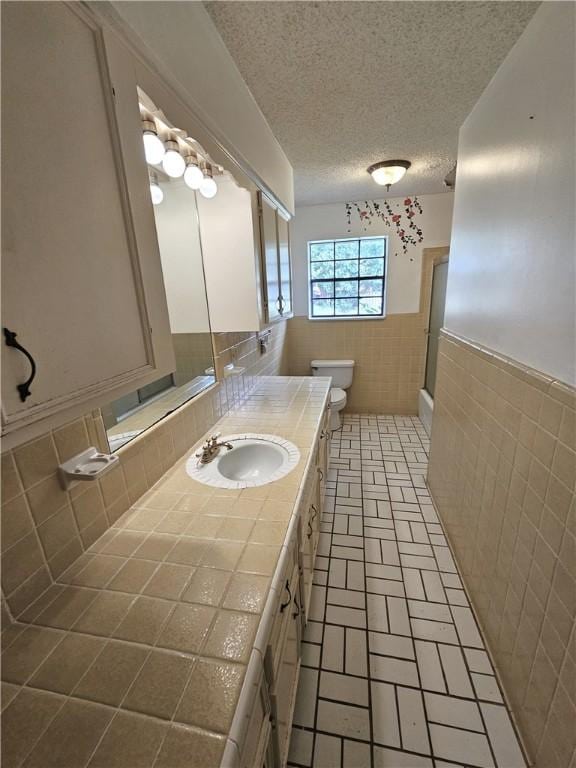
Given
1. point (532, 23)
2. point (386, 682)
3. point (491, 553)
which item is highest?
point (532, 23)

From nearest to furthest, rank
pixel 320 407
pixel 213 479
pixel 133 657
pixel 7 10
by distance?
pixel 7 10
pixel 133 657
pixel 213 479
pixel 320 407

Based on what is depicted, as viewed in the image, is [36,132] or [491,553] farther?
[491,553]

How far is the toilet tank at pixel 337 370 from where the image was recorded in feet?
11.6

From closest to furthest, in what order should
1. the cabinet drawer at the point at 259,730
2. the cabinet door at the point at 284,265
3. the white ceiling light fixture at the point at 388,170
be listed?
the cabinet drawer at the point at 259,730
the cabinet door at the point at 284,265
the white ceiling light fixture at the point at 388,170

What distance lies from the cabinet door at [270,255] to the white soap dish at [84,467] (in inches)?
47.2

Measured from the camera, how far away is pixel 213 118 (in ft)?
3.35

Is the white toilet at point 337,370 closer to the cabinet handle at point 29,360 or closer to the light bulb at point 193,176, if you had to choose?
the light bulb at point 193,176

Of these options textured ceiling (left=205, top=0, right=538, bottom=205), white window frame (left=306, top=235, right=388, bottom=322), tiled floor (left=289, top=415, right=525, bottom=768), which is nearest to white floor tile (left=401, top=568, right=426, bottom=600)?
tiled floor (left=289, top=415, right=525, bottom=768)

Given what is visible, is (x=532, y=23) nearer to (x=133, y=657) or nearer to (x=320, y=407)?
(x=320, y=407)

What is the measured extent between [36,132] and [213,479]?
1030 mm

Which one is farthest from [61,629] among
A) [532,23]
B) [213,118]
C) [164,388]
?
[532,23]

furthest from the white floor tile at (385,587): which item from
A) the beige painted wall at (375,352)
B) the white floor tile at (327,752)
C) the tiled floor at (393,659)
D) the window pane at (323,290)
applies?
the window pane at (323,290)

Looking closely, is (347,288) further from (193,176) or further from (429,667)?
(429,667)

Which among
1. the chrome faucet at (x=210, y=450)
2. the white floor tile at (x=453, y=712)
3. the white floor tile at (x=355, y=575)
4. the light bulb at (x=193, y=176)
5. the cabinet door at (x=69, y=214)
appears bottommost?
the white floor tile at (x=453, y=712)
